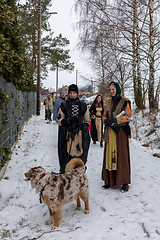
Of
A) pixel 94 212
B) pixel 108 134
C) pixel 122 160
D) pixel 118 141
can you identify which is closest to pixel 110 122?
pixel 108 134

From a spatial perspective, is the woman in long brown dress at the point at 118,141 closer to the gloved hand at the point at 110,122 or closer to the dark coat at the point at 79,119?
the gloved hand at the point at 110,122

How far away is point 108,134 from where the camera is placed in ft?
13.6

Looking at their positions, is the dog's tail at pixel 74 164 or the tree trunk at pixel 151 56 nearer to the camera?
the dog's tail at pixel 74 164

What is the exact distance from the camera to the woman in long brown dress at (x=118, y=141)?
13.0 ft

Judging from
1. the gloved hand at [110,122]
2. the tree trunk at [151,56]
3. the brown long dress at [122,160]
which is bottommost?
the brown long dress at [122,160]

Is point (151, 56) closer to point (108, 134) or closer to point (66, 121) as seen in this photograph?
point (108, 134)

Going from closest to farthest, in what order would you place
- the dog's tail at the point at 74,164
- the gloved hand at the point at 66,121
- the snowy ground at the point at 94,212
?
the snowy ground at the point at 94,212
the dog's tail at the point at 74,164
the gloved hand at the point at 66,121

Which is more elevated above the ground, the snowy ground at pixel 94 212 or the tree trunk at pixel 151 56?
the tree trunk at pixel 151 56

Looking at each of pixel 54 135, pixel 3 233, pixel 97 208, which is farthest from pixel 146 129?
pixel 3 233

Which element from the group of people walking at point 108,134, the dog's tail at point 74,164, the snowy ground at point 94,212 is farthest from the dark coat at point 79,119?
the snowy ground at point 94,212

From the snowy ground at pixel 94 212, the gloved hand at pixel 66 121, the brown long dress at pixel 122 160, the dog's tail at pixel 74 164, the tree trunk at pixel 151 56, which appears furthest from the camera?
the tree trunk at pixel 151 56

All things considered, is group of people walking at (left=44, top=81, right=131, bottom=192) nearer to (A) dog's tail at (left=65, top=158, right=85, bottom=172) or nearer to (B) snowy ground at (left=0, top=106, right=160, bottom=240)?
(B) snowy ground at (left=0, top=106, right=160, bottom=240)

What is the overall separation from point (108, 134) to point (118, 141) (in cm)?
27

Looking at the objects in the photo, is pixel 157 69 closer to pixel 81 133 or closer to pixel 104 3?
pixel 104 3
